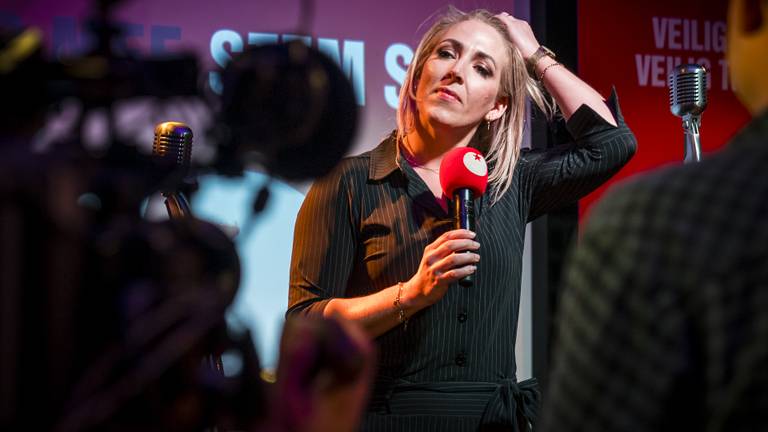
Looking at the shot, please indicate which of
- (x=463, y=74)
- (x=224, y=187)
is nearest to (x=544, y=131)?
(x=463, y=74)

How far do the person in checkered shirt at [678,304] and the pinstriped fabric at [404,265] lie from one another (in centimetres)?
109

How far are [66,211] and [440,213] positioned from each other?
1383 millimetres

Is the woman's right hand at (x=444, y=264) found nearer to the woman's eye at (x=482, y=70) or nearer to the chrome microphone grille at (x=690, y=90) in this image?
the woman's eye at (x=482, y=70)

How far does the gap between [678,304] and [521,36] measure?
1.69 m

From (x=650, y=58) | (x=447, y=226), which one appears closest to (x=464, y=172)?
(x=447, y=226)

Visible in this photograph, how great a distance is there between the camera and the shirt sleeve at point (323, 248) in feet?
6.40

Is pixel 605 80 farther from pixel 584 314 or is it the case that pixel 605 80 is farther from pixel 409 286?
pixel 584 314

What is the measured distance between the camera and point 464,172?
190cm

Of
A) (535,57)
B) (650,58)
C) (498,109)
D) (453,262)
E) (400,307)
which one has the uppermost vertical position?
(650,58)

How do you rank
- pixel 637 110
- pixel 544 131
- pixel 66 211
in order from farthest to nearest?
1. pixel 637 110
2. pixel 544 131
3. pixel 66 211

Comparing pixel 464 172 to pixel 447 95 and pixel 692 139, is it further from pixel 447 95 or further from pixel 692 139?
pixel 692 139

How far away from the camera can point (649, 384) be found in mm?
764

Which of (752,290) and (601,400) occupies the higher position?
(752,290)

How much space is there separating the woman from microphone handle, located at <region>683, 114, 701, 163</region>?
0.15m
